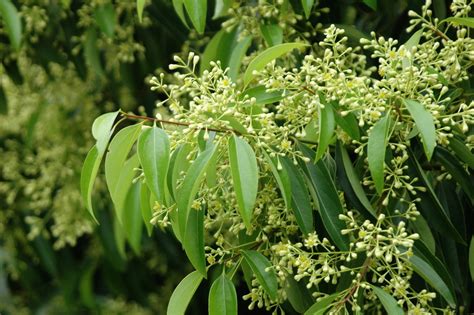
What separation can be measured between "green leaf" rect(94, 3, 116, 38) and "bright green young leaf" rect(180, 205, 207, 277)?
3.38 ft

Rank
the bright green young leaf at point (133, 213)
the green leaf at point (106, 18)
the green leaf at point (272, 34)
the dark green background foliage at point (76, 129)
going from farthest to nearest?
the dark green background foliage at point (76, 129) < the green leaf at point (106, 18) < the bright green young leaf at point (133, 213) < the green leaf at point (272, 34)

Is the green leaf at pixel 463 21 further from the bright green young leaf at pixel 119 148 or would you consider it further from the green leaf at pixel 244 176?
the bright green young leaf at pixel 119 148

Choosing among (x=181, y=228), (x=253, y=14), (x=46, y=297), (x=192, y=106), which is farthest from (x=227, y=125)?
(x=46, y=297)

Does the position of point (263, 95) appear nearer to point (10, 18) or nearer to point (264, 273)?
point (264, 273)

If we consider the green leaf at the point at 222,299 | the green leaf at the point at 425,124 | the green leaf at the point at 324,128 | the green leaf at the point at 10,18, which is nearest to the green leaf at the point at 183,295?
the green leaf at the point at 222,299

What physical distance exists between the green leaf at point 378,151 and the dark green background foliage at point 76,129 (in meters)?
0.55

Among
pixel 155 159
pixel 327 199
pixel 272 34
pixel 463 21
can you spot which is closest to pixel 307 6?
pixel 272 34

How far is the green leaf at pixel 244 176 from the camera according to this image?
1.27 metres

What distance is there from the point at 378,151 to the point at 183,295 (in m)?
0.43

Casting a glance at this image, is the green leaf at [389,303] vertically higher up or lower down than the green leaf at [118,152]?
lower down

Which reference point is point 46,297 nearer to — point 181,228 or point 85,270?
point 85,270

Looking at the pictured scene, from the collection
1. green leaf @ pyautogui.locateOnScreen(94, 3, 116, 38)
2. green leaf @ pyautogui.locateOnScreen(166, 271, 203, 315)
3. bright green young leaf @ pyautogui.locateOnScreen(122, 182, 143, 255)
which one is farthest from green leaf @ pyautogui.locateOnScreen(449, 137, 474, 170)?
green leaf @ pyautogui.locateOnScreen(94, 3, 116, 38)

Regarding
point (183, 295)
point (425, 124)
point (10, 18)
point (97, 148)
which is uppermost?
point (10, 18)

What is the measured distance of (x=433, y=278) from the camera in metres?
1.42
